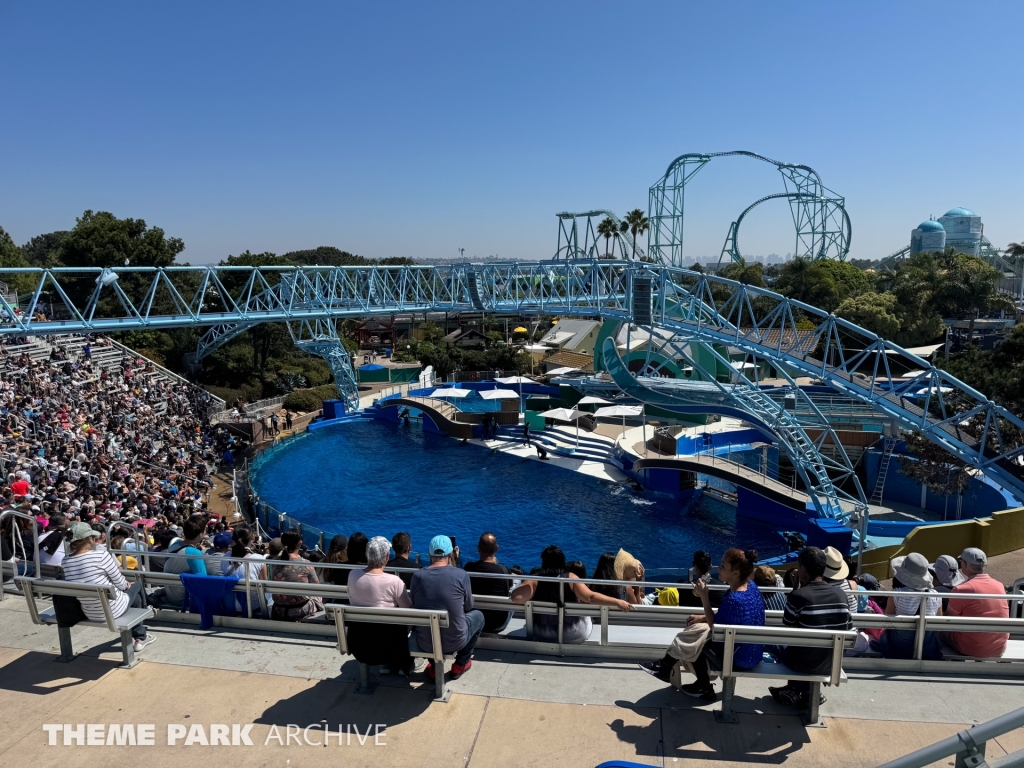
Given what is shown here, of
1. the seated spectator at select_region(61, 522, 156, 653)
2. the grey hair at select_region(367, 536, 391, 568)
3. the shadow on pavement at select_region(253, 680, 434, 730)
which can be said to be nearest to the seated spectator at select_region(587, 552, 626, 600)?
the shadow on pavement at select_region(253, 680, 434, 730)

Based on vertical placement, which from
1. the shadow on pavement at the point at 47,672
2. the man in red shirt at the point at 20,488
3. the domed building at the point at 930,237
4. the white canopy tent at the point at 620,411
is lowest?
the white canopy tent at the point at 620,411

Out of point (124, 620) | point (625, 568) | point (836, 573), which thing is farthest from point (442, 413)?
point (836, 573)

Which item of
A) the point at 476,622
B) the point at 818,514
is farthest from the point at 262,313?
the point at 476,622

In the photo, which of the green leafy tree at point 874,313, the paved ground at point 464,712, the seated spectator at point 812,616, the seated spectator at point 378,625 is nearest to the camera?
the paved ground at point 464,712

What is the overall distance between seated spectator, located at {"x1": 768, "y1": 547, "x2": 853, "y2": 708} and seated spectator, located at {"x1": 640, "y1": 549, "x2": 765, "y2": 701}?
0.66 ft

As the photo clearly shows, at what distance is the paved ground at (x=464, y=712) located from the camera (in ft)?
13.7

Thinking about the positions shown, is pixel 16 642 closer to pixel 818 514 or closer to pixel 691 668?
pixel 691 668

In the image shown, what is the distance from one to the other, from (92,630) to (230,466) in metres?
21.3

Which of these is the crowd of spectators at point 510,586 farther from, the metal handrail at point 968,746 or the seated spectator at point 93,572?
the metal handrail at point 968,746

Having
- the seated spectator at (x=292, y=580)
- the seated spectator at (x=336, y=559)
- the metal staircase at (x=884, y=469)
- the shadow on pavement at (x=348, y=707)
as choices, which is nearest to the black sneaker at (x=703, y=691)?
the shadow on pavement at (x=348, y=707)

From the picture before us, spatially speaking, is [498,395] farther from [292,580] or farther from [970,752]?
[970,752]

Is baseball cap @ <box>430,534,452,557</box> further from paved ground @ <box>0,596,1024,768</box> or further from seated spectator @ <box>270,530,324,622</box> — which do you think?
seated spectator @ <box>270,530,324,622</box>

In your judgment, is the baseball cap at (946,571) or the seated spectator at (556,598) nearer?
the seated spectator at (556,598)

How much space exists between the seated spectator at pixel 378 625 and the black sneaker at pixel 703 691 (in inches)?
75.5
